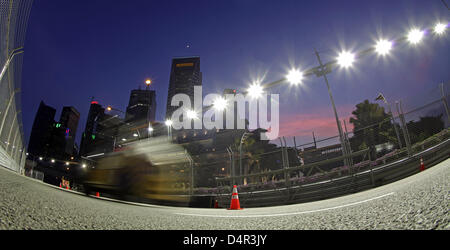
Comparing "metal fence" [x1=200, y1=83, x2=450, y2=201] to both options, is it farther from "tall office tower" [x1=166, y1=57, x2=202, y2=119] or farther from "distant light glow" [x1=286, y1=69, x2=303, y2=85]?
"tall office tower" [x1=166, y1=57, x2=202, y2=119]

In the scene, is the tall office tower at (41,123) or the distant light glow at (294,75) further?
the tall office tower at (41,123)

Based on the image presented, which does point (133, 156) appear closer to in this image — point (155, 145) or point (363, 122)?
point (155, 145)

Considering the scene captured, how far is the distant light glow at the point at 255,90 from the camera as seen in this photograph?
34.9 ft

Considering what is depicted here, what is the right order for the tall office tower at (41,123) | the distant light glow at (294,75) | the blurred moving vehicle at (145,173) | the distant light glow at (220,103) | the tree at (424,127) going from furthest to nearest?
the tall office tower at (41,123)
the distant light glow at (220,103)
the distant light glow at (294,75)
the tree at (424,127)
the blurred moving vehicle at (145,173)

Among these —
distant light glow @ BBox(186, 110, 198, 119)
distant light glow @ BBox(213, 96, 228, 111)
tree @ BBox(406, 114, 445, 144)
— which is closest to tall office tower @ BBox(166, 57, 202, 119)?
distant light glow @ BBox(186, 110, 198, 119)

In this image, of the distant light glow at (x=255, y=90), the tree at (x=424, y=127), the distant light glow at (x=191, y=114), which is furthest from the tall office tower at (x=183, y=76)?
the tree at (x=424, y=127)

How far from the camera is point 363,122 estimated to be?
25.7 meters

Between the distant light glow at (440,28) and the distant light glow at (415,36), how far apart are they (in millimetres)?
707

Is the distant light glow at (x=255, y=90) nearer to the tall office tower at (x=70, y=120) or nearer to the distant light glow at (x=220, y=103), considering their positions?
the distant light glow at (x=220, y=103)

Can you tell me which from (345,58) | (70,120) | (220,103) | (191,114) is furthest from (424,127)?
(70,120)

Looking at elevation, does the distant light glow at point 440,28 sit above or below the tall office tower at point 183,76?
below
